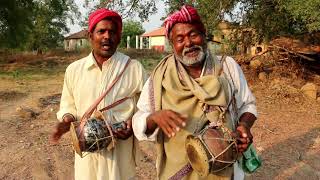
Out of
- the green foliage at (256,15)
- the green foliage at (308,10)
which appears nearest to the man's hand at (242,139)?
the green foliage at (308,10)

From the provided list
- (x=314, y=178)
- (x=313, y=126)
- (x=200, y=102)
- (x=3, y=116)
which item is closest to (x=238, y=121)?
(x=200, y=102)

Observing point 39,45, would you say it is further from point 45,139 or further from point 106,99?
point 106,99

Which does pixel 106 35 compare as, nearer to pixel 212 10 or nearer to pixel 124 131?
pixel 124 131

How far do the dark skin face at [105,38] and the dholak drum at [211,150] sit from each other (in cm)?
112

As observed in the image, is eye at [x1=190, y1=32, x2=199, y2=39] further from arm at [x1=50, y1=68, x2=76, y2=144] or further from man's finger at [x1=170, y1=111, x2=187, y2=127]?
arm at [x1=50, y1=68, x2=76, y2=144]

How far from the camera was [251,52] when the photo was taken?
12.7m

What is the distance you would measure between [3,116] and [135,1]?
13.7ft

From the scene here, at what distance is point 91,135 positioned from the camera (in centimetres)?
309

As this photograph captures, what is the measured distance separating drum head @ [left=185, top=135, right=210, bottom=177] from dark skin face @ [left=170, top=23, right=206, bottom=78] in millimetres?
450

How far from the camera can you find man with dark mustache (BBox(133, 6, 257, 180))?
2516 millimetres

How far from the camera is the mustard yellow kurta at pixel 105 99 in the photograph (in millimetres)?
3303

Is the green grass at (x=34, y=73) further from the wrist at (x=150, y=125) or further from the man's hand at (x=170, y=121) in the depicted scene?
the man's hand at (x=170, y=121)

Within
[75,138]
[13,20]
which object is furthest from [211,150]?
[13,20]

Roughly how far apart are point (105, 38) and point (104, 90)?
39 centimetres
